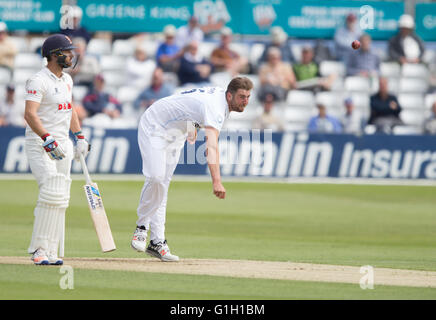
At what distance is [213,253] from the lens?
1028 centimetres

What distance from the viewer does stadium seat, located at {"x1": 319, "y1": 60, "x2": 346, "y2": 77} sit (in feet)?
71.4

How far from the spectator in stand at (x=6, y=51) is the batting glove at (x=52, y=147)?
42.8 ft

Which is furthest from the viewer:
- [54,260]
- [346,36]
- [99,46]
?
[346,36]

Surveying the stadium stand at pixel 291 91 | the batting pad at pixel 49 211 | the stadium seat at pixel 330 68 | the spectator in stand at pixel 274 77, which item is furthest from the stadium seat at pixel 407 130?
the batting pad at pixel 49 211

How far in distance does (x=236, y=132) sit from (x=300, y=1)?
4657 mm

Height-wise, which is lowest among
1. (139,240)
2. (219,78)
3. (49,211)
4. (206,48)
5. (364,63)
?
(139,240)

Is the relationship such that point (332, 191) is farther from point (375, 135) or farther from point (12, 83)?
point (12, 83)

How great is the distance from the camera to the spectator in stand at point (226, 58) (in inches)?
822

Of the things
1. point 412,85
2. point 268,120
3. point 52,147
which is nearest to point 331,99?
point 268,120

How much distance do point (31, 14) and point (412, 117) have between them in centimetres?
965

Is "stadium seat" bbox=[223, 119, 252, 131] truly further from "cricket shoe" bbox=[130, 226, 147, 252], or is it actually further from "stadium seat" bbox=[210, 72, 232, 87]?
"cricket shoe" bbox=[130, 226, 147, 252]

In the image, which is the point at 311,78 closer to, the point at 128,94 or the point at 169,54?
the point at 169,54

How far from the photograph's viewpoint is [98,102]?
19828mm
